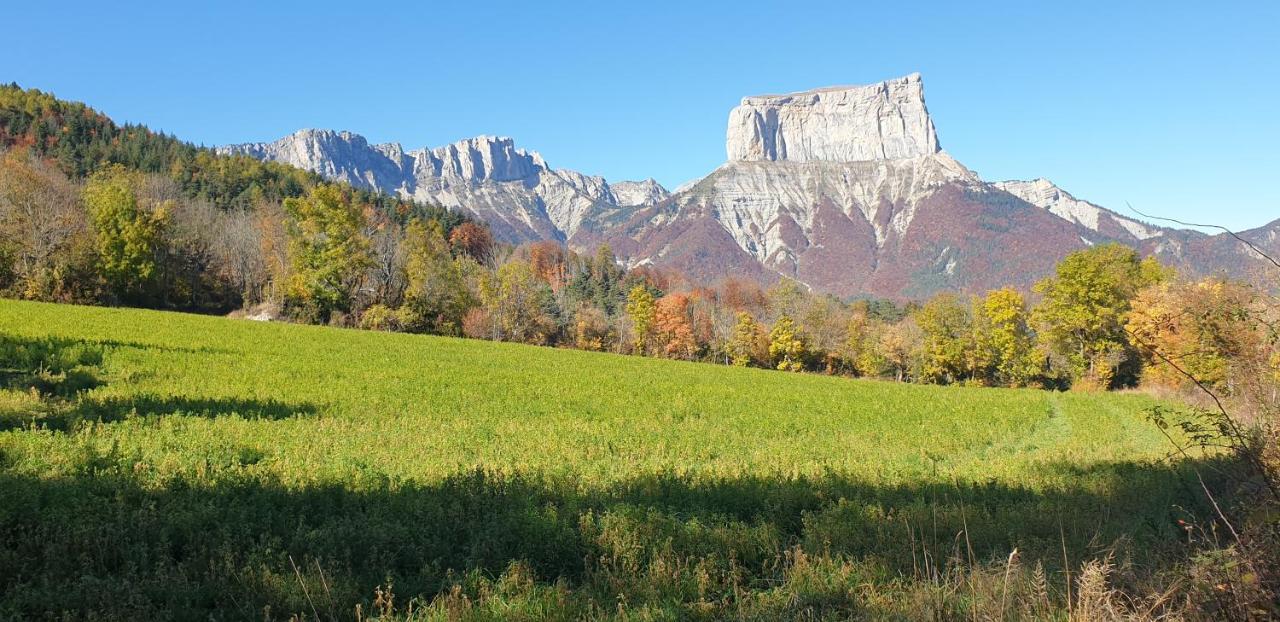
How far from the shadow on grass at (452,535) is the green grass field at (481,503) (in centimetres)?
3

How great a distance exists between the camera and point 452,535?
22.7 ft

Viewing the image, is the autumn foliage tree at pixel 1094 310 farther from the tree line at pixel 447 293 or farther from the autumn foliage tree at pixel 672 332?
the autumn foliage tree at pixel 672 332

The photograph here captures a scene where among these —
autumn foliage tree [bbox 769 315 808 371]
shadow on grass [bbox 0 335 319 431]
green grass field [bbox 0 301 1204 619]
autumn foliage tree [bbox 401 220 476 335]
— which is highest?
autumn foliage tree [bbox 401 220 476 335]

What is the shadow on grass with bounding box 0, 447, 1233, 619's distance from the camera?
5.23 m

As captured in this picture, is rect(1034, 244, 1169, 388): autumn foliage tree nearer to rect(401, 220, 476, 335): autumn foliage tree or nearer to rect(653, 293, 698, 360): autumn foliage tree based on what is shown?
rect(653, 293, 698, 360): autumn foliage tree

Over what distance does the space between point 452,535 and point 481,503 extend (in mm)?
973

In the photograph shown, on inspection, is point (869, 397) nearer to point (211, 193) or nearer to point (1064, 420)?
point (1064, 420)

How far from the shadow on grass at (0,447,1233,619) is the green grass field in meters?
0.03

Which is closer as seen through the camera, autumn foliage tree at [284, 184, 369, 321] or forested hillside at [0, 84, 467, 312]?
forested hillside at [0, 84, 467, 312]

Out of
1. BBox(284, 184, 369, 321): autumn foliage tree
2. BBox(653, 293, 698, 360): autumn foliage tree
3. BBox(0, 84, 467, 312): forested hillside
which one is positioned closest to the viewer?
BBox(0, 84, 467, 312): forested hillside

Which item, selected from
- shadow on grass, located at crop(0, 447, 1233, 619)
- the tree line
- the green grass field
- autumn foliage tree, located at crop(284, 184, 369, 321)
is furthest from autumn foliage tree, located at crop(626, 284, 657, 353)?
shadow on grass, located at crop(0, 447, 1233, 619)

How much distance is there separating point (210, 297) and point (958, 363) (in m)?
84.1

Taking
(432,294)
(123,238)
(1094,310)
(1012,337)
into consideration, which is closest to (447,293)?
(432,294)

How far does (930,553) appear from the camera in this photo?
6996 millimetres
